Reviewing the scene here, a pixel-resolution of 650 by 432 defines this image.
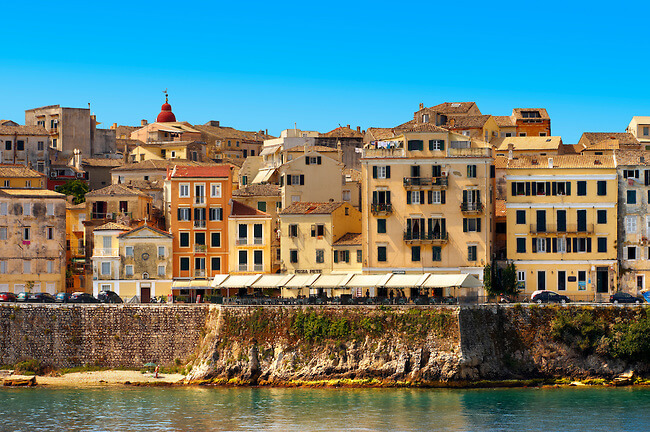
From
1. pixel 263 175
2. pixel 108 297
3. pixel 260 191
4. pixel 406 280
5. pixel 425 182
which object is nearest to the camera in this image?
pixel 406 280

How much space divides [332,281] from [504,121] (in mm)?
58452

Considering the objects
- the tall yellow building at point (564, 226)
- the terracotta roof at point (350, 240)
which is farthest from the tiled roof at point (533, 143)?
the terracotta roof at point (350, 240)

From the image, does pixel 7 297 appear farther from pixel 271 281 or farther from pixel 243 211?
pixel 271 281

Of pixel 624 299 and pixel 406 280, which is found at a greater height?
pixel 406 280

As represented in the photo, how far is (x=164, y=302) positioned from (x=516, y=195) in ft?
90.1

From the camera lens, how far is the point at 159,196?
12450 cm

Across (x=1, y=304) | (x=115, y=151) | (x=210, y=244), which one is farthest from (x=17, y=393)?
(x=115, y=151)

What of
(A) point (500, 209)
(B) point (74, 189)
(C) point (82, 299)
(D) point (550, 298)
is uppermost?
(B) point (74, 189)

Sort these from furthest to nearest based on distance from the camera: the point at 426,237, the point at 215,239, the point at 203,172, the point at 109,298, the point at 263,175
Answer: the point at 263,175 < the point at 203,172 < the point at 215,239 < the point at 426,237 < the point at 109,298

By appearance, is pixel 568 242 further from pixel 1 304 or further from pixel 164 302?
pixel 1 304

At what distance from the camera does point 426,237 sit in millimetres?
95875

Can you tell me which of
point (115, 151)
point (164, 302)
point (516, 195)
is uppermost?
point (115, 151)

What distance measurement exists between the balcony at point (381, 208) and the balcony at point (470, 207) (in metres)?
5.36

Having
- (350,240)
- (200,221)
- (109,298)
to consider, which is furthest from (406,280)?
(109,298)
